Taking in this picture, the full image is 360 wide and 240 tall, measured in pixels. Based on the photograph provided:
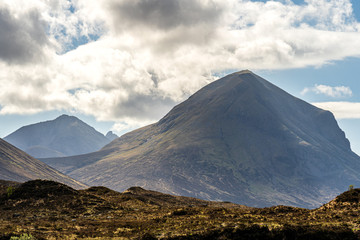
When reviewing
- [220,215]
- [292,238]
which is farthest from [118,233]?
[292,238]

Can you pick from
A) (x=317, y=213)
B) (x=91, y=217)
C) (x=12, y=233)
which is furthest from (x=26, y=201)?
(x=317, y=213)

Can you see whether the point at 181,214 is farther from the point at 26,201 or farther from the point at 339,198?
the point at 26,201

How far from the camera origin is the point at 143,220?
50.0 m

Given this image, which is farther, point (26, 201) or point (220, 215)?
point (26, 201)

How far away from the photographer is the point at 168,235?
36969mm

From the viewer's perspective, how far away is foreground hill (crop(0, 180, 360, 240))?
119 ft

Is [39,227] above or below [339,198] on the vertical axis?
below

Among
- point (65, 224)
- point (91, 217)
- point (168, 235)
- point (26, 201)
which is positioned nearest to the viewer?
point (168, 235)

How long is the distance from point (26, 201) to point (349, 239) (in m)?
52.4

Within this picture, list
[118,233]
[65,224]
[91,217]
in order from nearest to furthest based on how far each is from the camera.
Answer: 1. [118,233]
2. [65,224]
3. [91,217]

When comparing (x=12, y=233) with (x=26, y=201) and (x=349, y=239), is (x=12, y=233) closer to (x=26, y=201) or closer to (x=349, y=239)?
(x=26, y=201)

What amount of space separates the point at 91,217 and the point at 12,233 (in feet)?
60.2

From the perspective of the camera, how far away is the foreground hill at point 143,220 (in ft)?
119

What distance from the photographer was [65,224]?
1902 inches
